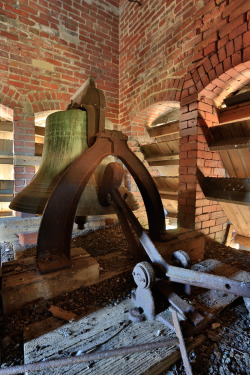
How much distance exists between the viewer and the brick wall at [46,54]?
9.62 feet

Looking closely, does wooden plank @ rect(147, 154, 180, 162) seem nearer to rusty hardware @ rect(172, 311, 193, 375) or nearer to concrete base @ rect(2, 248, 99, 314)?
concrete base @ rect(2, 248, 99, 314)

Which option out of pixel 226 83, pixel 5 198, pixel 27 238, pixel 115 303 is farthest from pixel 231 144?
pixel 5 198

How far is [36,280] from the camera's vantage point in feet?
3.96

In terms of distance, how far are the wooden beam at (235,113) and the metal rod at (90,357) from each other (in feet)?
7.69

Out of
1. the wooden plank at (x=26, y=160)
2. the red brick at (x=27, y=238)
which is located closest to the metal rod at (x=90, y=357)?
the red brick at (x=27, y=238)

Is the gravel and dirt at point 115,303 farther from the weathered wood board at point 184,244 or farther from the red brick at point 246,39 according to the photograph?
the red brick at point 246,39

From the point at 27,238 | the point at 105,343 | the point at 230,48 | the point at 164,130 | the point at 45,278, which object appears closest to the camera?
the point at 105,343

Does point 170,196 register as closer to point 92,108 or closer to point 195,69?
point 195,69

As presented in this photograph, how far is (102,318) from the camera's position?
1.16 metres

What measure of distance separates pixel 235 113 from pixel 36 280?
105 inches

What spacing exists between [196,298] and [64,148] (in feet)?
4.81

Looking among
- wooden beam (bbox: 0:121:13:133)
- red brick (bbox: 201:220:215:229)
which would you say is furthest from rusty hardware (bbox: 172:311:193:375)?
wooden beam (bbox: 0:121:13:133)

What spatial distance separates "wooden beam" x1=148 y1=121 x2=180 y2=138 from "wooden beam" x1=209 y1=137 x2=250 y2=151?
0.86m

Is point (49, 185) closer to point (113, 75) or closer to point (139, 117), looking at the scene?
point (139, 117)
